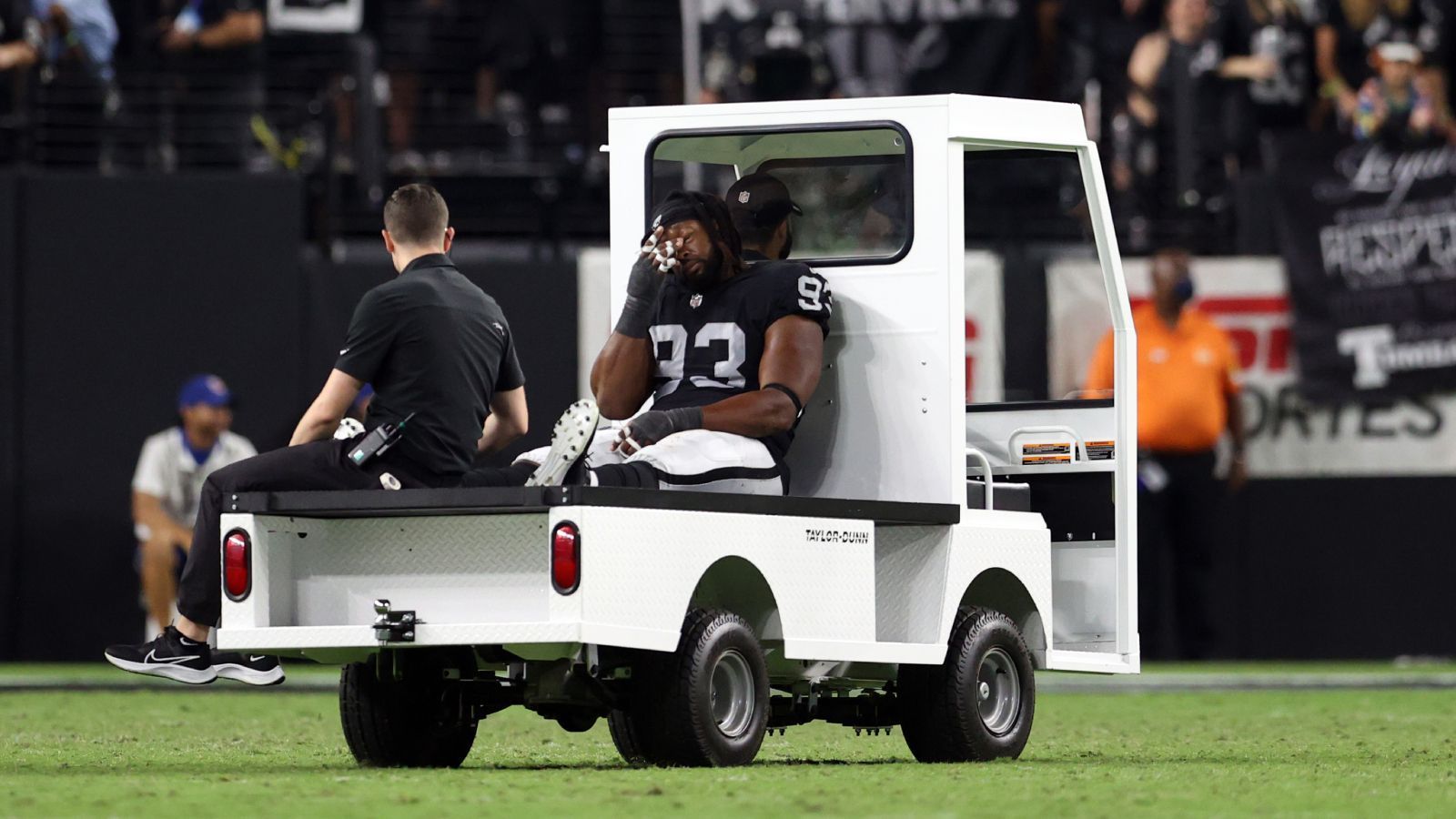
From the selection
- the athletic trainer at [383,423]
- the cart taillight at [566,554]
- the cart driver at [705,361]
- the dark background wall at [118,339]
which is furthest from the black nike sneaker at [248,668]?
the dark background wall at [118,339]

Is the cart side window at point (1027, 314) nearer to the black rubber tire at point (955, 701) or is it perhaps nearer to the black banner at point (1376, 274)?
the black banner at point (1376, 274)

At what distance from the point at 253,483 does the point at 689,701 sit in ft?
5.33

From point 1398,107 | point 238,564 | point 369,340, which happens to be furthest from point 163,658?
point 1398,107

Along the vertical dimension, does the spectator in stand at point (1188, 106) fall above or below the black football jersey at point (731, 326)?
above

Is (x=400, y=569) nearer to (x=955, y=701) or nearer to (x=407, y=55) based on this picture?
(x=955, y=701)

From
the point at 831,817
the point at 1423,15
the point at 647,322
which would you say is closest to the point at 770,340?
the point at 647,322

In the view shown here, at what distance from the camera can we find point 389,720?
369 inches

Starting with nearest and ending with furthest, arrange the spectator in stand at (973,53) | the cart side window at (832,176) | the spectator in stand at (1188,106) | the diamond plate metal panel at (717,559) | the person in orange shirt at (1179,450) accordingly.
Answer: the diamond plate metal panel at (717,559), the cart side window at (832,176), the person in orange shirt at (1179,450), the spectator in stand at (973,53), the spectator in stand at (1188,106)

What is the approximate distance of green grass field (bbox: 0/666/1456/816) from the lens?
7438 millimetres

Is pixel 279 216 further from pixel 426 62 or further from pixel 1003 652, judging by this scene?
pixel 1003 652

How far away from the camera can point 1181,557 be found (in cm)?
1794

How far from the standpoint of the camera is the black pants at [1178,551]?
696 inches

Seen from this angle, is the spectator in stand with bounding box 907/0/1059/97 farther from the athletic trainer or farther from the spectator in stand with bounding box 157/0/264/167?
the athletic trainer

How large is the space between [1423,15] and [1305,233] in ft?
7.93
